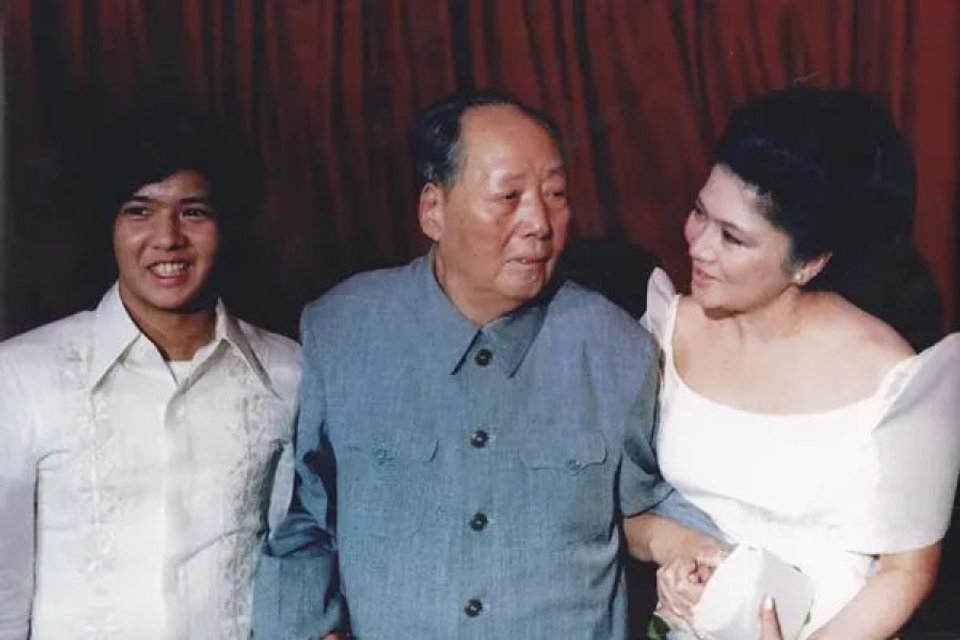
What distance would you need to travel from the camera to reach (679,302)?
1.46 meters

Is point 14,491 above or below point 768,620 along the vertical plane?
above

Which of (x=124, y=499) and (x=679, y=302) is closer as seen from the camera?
(x=124, y=499)

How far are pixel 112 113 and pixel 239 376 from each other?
14.1 inches

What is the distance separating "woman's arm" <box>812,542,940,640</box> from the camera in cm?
131

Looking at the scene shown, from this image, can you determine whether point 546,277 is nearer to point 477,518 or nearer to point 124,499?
point 477,518

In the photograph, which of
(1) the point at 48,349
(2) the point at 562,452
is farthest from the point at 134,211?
(2) the point at 562,452

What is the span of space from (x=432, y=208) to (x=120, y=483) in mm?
422

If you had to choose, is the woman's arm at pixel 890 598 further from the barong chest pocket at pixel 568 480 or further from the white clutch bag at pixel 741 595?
the barong chest pocket at pixel 568 480

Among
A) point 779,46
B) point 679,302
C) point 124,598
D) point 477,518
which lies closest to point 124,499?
point 124,598

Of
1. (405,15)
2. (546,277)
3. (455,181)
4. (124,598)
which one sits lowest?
(124,598)

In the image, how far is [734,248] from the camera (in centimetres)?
133

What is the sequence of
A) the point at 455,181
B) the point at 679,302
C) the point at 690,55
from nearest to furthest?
the point at 455,181, the point at 679,302, the point at 690,55

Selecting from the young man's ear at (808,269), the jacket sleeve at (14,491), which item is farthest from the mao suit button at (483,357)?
the jacket sleeve at (14,491)

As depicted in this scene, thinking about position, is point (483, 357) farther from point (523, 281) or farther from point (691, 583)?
point (691, 583)
